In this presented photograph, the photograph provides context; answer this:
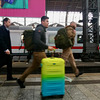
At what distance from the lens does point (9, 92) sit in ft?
11.0

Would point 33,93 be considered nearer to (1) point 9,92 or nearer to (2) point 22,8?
(1) point 9,92

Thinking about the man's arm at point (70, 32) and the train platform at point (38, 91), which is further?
the man's arm at point (70, 32)

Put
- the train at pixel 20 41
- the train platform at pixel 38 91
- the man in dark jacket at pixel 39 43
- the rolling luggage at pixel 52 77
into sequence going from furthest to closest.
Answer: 1. the train at pixel 20 41
2. the man in dark jacket at pixel 39 43
3. the train platform at pixel 38 91
4. the rolling luggage at pixel 52 77

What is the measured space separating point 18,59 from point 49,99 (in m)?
7.67

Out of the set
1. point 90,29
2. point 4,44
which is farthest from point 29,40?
point 90,29

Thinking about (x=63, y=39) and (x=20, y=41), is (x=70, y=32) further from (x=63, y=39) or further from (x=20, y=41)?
(x=20, y=41)

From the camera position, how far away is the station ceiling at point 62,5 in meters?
24.9

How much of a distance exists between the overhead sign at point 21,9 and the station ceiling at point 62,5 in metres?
17.7

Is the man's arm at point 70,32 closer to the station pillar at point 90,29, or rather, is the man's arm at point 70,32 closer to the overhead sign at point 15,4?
the station pillar at point 90,29

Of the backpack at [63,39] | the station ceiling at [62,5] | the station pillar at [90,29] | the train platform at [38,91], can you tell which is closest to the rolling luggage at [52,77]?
the train platform at [38,91]

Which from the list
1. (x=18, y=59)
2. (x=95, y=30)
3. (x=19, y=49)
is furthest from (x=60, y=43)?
(x=19, y=49)

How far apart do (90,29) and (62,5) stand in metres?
18.8

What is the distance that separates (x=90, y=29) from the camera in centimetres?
873

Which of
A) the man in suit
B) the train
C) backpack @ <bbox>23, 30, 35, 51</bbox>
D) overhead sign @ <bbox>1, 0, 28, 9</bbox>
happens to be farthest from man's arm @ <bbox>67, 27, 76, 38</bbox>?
the train
